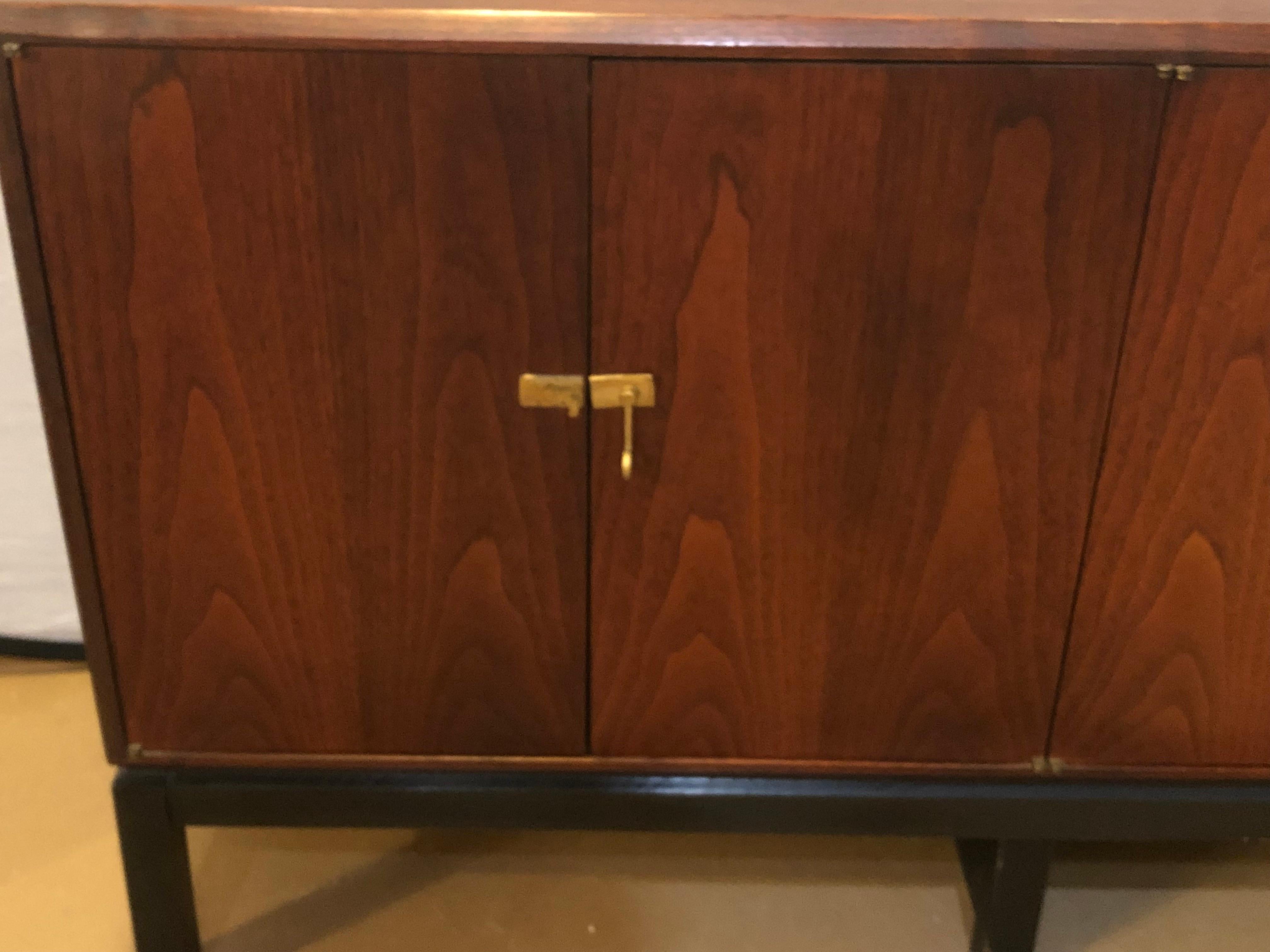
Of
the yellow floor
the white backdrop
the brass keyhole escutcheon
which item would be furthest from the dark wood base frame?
the white backdrop

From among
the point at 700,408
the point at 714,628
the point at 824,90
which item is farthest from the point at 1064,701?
the point at 824,90

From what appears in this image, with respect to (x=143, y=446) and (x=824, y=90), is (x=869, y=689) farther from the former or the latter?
(x=143, y=446)

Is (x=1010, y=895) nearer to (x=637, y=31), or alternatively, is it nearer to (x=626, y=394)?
(x=626, y=394)

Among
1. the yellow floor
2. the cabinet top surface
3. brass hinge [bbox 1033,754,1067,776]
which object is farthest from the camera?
the yellow floor

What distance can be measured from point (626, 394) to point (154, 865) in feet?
1.97

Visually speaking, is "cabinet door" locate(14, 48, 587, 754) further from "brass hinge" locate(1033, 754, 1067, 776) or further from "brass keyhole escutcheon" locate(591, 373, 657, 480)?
"brass hinge" locate(1033, 754, 1067, 776)

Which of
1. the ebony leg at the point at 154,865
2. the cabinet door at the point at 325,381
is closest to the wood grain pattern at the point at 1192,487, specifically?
the cabinet door at the point at 325,381

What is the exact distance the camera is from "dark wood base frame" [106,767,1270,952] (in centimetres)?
100

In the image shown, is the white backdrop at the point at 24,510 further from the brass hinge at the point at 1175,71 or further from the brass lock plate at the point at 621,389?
the brass hinge at the point at 1175,71

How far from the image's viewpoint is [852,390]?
851mm

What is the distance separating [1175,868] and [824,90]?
93 cm

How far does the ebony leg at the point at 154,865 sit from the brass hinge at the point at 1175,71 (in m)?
0.93

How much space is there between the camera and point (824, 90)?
765 millimetres

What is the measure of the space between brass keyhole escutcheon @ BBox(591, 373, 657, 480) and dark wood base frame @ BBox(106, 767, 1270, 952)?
0.32 metres
